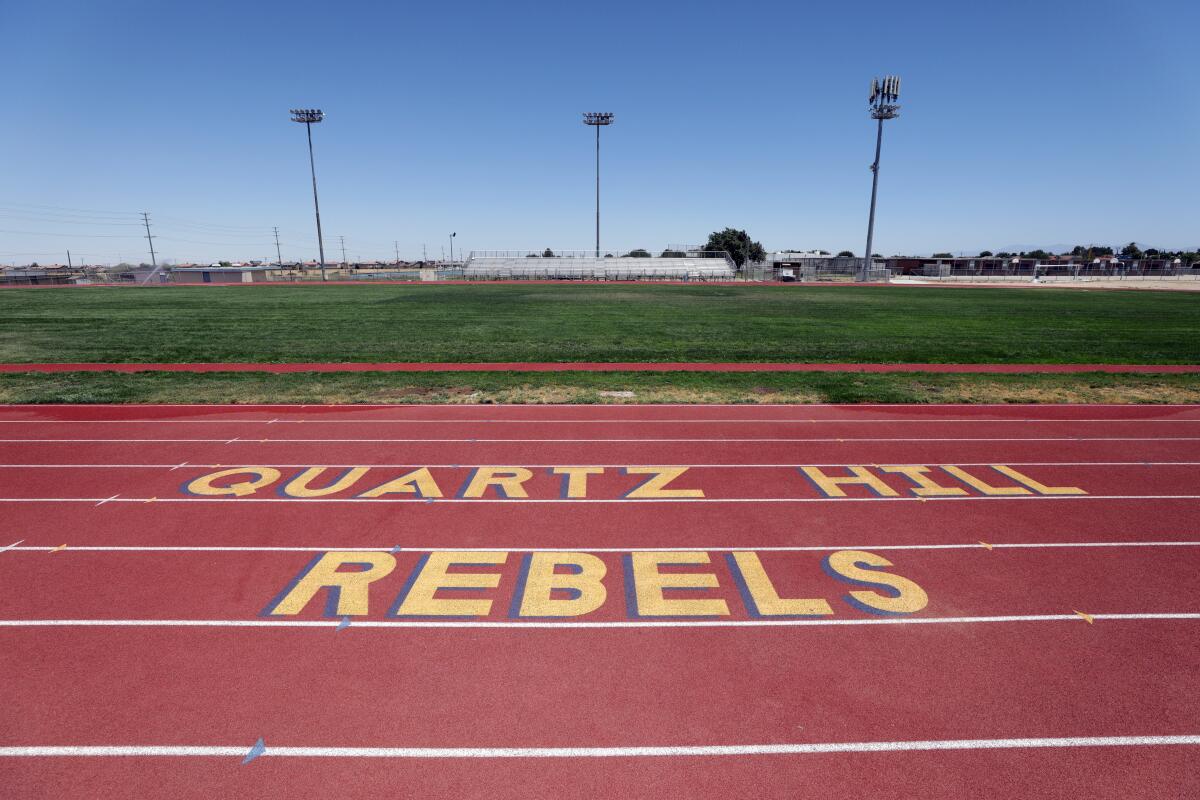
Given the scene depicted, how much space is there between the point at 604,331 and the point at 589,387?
362 inches

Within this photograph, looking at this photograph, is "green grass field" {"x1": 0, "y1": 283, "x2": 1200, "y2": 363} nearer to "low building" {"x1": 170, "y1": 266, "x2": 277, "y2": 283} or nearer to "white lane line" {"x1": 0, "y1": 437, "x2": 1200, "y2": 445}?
"white lane line" {"x1": 0, "y1": 437, "x2": 1200, "y2": 445}

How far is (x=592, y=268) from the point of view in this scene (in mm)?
69625

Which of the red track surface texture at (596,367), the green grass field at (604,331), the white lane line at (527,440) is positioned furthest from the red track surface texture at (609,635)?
the green grass field at (604,331)

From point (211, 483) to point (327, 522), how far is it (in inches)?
85.3

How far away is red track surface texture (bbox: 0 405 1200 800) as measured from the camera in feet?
11.0

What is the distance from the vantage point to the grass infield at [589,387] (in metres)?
11.5

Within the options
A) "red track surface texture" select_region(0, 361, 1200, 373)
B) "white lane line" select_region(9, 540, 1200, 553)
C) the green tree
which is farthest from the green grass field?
the green tree

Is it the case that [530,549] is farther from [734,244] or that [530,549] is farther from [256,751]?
[734,244]

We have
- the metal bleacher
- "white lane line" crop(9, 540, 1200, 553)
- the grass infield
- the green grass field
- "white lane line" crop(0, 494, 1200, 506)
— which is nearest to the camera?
"white lane line" crop(9, 540, 1200, 553)

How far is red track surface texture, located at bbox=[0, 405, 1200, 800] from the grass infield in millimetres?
3443

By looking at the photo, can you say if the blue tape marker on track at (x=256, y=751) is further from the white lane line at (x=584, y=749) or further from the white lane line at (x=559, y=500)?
the white lane line at (x=559, y=500)

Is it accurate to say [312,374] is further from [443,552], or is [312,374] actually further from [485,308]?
[485,308]

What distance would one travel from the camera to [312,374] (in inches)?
542

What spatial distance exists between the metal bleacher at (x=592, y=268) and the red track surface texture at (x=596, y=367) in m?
51.3
